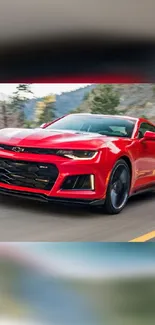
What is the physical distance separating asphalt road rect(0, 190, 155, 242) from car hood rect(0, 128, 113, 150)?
58 centimetres

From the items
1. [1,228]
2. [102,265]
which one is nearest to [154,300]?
[102,265]

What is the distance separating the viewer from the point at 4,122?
3.99 m

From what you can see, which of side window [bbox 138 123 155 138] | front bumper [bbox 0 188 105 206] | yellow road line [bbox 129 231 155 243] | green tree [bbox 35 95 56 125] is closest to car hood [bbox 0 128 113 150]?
green tree [bbox 35 95 56 125]

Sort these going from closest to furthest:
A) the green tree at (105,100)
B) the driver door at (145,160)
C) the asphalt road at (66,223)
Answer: the asphalt road at (66,223) → the green tree at (105,100) → the driver door at (145,160)

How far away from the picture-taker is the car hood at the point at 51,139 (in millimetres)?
3857

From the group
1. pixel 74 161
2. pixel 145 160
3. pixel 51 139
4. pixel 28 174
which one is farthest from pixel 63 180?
pixel 145 160

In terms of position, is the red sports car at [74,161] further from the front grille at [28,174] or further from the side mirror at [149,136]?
the side mirror at [149,136]

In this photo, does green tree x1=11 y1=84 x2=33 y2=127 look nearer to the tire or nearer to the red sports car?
the red sports car

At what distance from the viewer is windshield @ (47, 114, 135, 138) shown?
414 cm

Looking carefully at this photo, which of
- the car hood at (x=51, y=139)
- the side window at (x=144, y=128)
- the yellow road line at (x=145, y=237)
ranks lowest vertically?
the yellow road line at (x=145, y=237)

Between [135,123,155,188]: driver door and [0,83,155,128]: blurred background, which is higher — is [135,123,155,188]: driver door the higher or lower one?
the lower one

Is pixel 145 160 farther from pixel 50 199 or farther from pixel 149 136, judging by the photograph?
pixel 50 199

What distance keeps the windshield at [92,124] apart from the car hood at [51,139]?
9cm

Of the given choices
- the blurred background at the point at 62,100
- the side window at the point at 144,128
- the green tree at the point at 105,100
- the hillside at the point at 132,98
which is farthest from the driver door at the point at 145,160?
the green tree at the point at 105,100
